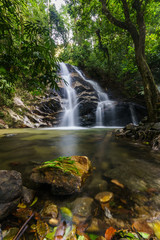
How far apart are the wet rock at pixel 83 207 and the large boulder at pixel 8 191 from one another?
562 millimetres

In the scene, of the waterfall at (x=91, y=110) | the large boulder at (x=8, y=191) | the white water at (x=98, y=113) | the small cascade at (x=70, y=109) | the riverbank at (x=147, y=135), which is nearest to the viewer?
the large boulder at (x=8, y=191)

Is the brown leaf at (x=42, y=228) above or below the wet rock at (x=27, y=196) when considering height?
below

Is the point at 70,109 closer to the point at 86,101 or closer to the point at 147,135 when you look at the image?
the point at 86,101

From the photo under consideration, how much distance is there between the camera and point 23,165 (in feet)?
6.91

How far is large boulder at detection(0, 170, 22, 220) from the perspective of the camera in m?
0.92

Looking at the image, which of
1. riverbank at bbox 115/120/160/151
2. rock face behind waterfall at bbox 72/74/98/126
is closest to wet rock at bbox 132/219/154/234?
riverbank at bbox 115/120/160/151

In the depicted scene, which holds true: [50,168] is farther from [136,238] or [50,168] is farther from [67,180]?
[136,238]

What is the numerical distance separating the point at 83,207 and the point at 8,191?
732 millimetres

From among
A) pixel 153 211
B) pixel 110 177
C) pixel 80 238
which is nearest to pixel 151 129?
pixel 110 177

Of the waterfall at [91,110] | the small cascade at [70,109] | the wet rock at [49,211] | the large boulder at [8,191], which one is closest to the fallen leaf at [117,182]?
the wet rock at [49,211]

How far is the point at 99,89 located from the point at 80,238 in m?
16.5

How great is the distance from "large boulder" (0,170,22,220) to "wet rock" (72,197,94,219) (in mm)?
562

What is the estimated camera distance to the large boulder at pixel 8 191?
92 cm

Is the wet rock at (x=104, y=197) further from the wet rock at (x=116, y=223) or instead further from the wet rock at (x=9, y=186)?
the wet rock at (x=9, y=186)
